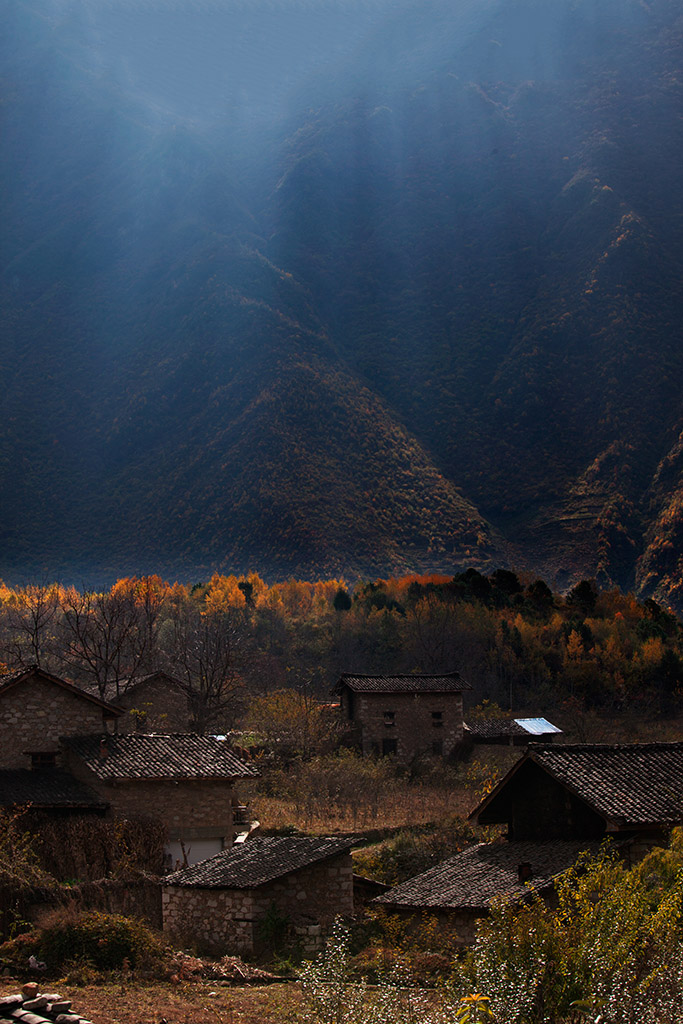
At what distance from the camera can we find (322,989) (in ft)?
46.2

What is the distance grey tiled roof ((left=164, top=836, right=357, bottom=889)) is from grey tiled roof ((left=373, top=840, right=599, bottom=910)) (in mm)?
1901

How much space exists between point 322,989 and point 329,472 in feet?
400

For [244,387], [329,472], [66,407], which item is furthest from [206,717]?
[66,407]

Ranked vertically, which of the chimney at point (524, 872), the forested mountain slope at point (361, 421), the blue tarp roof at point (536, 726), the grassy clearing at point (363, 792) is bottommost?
the grassy clearing at point (363, 792)

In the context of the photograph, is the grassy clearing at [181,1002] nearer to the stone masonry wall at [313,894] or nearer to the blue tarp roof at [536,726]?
the stone masonry wall at [313,894]

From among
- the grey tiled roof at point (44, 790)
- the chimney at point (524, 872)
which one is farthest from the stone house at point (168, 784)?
the chimney at point (524, 872)

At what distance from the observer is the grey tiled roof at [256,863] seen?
2358cm

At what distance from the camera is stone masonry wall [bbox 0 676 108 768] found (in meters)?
33.1

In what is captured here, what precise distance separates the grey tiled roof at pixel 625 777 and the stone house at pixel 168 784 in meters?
11.2

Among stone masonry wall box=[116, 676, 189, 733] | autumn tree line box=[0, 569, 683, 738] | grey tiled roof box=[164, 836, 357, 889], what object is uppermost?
autumn tree line box=[0, 569, 683, 738]

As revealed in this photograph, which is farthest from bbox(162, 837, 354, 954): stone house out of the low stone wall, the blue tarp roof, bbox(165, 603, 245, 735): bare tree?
the blue tarp roof

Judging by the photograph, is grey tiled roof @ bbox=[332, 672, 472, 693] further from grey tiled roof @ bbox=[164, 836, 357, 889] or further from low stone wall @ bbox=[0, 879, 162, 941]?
low stone wall @ bbox=[0, 879, 162, 941]

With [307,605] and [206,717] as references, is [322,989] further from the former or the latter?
[307,605]

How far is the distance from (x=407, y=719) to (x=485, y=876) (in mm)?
33931
